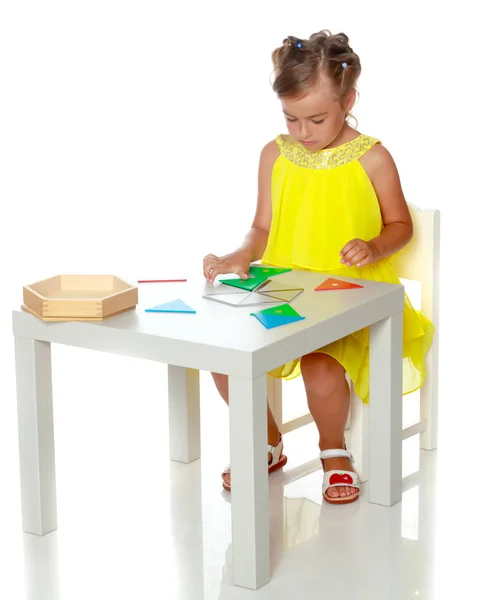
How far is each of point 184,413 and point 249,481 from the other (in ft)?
2.09

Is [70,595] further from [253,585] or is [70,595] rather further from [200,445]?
[200,445]

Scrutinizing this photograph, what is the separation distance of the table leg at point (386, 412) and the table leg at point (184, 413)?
428 millimetres

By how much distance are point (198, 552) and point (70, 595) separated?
28 centimetres

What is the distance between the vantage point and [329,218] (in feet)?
9.31

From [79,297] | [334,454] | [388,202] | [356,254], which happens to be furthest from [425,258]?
[79,297]

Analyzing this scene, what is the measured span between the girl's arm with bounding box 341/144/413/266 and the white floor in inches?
20.3

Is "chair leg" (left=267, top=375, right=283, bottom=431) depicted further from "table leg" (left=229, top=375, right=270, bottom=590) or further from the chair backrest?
"table leg" (left=229, top=375, right=270, bottom=590)

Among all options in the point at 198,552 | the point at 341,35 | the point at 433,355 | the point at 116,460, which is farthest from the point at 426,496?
the point at 341,35

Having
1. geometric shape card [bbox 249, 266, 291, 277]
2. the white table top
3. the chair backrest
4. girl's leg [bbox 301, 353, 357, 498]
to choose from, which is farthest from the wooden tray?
the chair backrest

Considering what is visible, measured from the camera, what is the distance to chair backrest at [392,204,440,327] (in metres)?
2.87

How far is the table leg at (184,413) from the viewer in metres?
2.87

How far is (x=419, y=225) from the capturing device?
9.45 ft

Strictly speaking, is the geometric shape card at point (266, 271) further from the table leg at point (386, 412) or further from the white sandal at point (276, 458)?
the white sandal at point (276, 458)

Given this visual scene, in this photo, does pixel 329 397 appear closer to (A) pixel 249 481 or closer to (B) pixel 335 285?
(B) pixel 335 285
